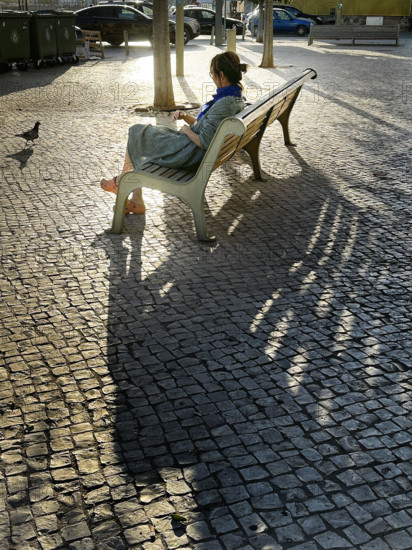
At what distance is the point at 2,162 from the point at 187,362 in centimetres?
553

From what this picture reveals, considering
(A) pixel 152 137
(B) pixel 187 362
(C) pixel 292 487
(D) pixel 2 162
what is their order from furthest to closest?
(D) pixel 2 162 → (A) pixel 152 137 → (B) pixel 187 362 → (C) pixel 292 487

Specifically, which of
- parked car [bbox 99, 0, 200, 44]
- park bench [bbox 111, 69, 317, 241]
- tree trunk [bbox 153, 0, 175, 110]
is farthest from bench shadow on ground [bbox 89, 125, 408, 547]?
parked car [bbox 99, 0, 200, 44]

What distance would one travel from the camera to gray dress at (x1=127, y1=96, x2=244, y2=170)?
241 inches

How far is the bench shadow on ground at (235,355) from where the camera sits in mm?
3107

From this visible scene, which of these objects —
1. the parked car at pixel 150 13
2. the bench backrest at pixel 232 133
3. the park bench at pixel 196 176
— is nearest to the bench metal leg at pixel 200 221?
the park bench at pixel 196 176

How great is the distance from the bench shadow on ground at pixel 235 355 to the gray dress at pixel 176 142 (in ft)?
1.90

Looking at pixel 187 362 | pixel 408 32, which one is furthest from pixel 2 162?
pixel 408 32

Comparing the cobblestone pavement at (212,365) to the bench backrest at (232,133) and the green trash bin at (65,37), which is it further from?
the green trash bin at (65,37)

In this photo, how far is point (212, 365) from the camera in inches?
161

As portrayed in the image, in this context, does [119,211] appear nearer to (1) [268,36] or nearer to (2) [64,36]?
(1) [268,36]

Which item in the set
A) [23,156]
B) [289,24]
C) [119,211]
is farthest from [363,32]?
[119,211]

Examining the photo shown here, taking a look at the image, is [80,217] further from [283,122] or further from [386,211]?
[283,122]

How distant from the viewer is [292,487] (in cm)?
309

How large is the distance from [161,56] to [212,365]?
9.04 metres
